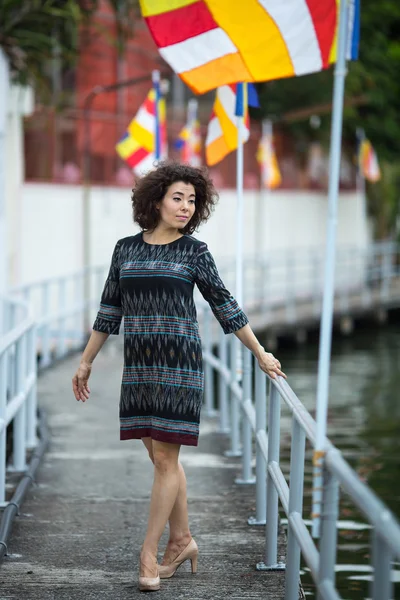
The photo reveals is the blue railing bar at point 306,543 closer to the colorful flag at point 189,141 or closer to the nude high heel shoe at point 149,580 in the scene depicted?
the nude high heel shoe at point 149,580

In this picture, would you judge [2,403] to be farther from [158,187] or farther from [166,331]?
[158,187]

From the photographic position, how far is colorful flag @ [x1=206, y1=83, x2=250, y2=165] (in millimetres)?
9227

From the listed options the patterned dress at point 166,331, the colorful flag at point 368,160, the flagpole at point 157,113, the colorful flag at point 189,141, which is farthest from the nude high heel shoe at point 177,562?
the colorful flag at point 368,160

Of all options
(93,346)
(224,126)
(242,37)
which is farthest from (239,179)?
(93,346)

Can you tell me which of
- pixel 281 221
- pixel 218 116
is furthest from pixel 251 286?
pixel 218 116

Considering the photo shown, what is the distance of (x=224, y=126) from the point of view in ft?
31.4

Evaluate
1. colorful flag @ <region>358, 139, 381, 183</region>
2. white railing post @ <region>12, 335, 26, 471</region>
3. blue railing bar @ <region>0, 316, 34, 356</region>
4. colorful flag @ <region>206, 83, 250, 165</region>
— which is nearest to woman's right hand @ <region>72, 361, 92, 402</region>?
blue railing bar @ <region>0, 316, 34, 356</region>

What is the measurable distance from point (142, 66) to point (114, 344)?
11445 mm

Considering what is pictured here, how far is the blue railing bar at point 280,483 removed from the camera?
5.30m

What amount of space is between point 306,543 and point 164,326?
1210 millimetres

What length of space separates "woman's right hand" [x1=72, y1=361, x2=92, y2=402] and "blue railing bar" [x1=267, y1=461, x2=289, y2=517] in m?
0.95

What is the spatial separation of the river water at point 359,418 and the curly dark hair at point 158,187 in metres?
2.82

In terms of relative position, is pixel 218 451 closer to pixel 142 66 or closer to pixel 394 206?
pixel 142 66

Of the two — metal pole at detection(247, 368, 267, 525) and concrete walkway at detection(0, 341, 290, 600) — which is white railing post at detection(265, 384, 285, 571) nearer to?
concrete walkway at detection(0, 341, 290, 600)
